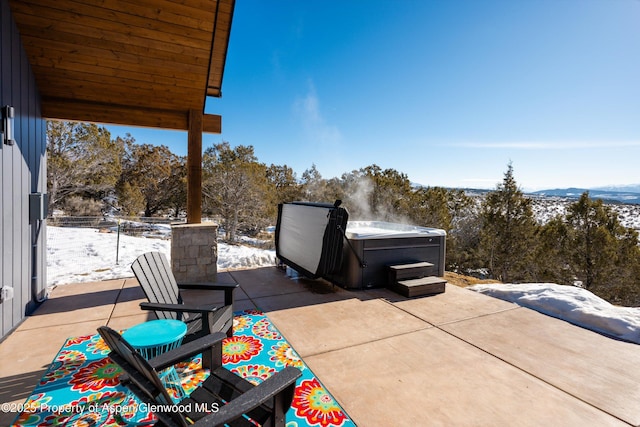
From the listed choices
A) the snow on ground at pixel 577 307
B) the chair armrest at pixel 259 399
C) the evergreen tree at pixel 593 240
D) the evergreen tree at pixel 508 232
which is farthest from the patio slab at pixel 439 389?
the evergreen tree at pixel 508 232

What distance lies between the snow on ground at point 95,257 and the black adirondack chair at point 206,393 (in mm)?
4088

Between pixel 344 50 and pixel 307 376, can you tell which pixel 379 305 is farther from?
pixel 344 50

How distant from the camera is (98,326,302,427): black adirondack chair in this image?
3.81 feet

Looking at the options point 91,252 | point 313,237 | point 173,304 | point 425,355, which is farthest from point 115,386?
point 91,252

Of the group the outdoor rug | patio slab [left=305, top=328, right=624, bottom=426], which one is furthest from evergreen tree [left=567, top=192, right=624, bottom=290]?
the outdoor rug

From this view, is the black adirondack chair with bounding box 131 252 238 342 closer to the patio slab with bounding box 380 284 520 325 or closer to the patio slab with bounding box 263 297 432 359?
the patio slab with bounding box 263 297 432 359

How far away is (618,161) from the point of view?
1373 centimetres

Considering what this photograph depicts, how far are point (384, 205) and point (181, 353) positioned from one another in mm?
13502

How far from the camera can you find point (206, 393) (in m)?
1.60

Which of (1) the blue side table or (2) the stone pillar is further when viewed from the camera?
(2) the stone pillar

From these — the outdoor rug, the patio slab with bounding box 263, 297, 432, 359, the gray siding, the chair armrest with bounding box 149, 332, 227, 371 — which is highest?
the gray siding

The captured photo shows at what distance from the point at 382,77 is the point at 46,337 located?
9895 mm

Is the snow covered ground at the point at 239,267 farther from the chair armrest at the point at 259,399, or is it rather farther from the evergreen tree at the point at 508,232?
the evergreen tree at the point at 508,232

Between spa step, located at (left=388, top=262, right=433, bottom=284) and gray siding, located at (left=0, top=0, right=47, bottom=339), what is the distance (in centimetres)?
426
